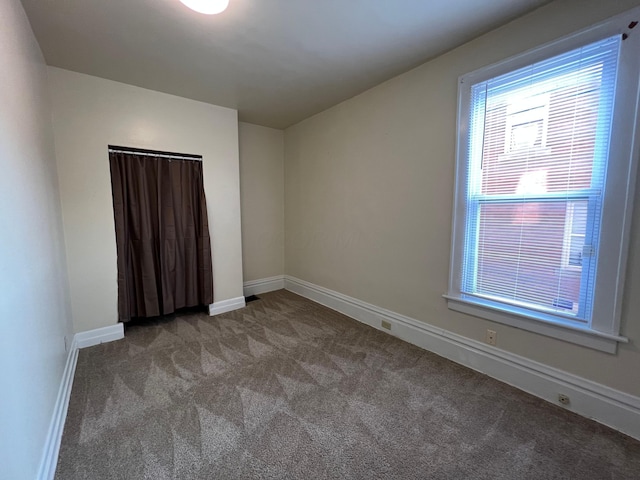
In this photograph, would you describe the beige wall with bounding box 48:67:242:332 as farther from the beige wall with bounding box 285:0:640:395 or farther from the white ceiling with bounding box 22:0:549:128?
the beige wall with bounding box 285:0:640:395

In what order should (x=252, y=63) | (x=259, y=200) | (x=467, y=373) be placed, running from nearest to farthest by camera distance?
(x=467, y=373), (x=252, y=63), (x=259, y=200)

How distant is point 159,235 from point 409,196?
273cm

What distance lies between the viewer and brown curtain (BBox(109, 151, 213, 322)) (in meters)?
2.72

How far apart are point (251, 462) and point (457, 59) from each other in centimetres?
308

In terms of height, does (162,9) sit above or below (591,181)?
above

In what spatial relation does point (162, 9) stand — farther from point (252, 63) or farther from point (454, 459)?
point (454, 459)

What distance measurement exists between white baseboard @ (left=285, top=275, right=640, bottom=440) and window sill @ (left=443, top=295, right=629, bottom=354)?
9.1 inches

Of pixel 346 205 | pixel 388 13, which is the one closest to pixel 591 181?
pixel 388 13

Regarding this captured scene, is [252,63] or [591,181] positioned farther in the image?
[252,63]

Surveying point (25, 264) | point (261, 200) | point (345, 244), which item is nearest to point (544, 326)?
point (345, 244)

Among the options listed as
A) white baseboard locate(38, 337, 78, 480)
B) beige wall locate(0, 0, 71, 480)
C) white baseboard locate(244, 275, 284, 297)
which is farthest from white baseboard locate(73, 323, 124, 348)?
white baseboard locate(244, 275, 284, 297)

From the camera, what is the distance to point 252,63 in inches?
89.8

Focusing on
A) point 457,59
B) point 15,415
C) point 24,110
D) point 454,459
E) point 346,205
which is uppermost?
point 457,59

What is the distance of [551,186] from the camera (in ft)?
5.62
